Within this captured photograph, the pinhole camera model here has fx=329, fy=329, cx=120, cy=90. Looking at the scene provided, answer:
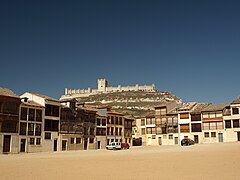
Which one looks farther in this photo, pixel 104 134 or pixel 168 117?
pixel 168 117

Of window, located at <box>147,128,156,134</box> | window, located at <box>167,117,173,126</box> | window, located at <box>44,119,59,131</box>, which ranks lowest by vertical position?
window, located at <box>147,128,156,134</box>

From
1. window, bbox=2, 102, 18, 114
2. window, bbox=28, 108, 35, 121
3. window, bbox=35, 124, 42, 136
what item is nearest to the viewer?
window, bbox=2, 102, 18, 114

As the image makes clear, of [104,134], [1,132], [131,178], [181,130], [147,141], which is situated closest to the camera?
[131,178]

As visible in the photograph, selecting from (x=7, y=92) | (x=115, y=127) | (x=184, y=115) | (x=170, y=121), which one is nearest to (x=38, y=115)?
(x=7, y=92)

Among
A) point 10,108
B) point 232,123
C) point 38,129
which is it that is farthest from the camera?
point 232,123

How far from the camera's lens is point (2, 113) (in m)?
54.0

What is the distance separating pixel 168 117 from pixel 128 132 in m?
11.7

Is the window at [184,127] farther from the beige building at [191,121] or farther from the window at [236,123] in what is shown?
the window at [236,123]

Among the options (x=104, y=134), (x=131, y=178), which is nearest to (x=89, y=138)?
(x=104, y=134)

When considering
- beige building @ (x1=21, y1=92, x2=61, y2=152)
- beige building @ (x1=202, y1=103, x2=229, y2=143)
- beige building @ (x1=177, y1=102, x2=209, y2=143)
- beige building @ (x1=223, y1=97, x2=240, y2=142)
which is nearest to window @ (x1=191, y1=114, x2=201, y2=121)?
beige building @ (x1=177, y1=102, x2=209, y2=143)

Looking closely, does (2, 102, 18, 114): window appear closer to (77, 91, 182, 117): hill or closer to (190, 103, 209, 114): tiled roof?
(190, 103, 209, 114): tiled roof

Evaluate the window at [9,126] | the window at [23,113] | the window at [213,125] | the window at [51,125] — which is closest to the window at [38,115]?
the window at [51,125]

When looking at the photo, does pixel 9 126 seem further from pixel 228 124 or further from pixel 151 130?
pixel 228 124

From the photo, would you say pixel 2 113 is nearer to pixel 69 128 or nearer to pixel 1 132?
pixel 1 132
